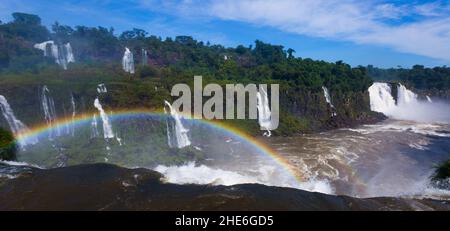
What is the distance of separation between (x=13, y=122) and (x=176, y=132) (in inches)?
441

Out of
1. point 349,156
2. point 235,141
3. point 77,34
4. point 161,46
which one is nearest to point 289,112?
point 235,141

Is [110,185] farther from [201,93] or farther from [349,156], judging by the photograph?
[201,93]

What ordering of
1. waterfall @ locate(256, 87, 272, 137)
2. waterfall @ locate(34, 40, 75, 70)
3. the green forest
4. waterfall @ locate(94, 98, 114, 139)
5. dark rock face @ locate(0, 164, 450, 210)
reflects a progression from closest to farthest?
dark rock face @ locate(0, 164, 450, 210), waterfall @ locate(94, 98, 114, 139), the green forest, waterfall @ locate(256, 87, 272, 137), waterfall @ locate(34, 40, 75, 70)

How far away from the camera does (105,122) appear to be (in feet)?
95.6

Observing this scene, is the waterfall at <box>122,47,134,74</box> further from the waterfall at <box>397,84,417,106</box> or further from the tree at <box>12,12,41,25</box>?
the waterfall at <box>397,84,417,106</box>

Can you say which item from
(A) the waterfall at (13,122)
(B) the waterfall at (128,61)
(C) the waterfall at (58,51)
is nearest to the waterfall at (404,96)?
(B) the waterfall at (128,61)

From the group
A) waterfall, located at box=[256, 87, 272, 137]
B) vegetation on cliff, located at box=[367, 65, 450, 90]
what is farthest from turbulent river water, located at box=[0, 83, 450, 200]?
vegetation on cliff, located at box=[367, 65, 450, 90]

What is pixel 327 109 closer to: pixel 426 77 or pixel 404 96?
pixel 404 96

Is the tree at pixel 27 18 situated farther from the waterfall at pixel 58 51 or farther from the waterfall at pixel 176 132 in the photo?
the waterfall at pixel 176 132

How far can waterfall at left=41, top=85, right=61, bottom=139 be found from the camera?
93.4ft

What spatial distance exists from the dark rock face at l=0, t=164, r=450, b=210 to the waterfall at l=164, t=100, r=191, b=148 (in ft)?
59.5

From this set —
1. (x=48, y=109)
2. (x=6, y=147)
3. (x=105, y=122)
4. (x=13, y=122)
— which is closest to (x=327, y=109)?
(x=105, y=122)

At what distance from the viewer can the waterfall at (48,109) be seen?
28469mm

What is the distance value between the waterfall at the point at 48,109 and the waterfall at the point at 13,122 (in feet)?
5.51
